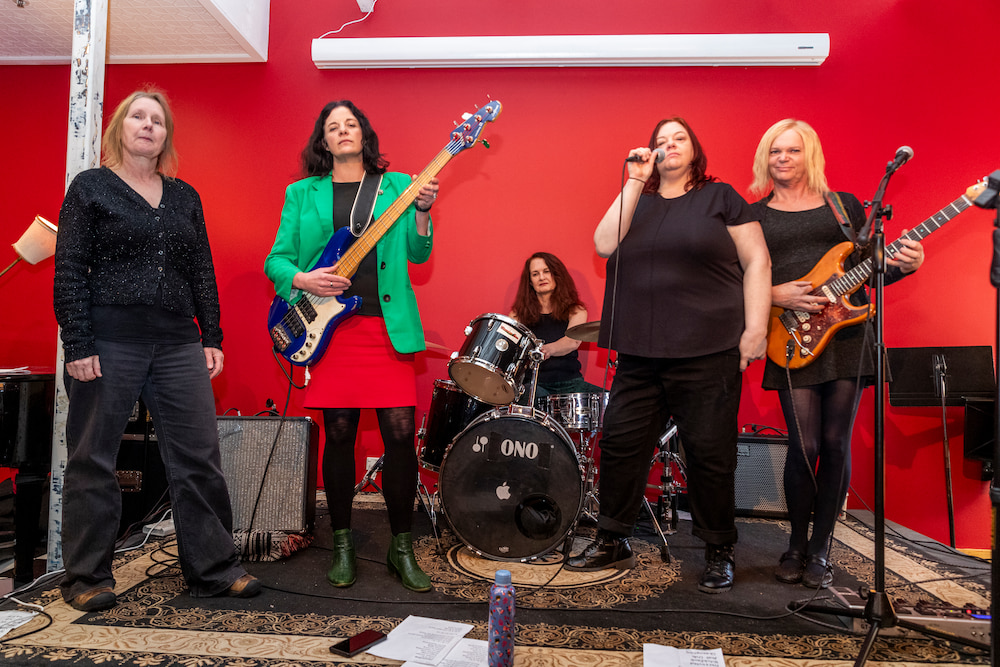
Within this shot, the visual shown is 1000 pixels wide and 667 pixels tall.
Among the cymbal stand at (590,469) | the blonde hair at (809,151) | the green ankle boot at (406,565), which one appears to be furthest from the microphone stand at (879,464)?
the green ankle boot at (406,565)

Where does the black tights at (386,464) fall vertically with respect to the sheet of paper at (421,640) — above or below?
above

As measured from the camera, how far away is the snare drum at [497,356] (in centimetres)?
254

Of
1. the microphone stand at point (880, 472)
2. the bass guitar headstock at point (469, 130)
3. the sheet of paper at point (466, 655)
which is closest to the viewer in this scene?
the microphone stand at point (880, 472)

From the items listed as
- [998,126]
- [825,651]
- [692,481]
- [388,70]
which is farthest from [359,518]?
[998,126]

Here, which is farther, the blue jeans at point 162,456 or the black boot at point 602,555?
the black boot at point 602,555

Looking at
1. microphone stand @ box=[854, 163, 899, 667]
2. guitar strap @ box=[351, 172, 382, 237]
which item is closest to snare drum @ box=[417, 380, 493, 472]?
guitar strap @ box=[351, 172, 382, 237]

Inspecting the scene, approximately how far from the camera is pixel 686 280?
2.29 metres

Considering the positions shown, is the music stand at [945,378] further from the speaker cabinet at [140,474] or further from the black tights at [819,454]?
the speaker cabinet at [140,474]

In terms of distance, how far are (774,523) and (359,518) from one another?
2.33 meters

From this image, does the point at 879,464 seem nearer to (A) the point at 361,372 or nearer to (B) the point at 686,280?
(B) the point at 686,280

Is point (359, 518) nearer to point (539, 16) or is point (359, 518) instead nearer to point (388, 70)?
point (388, 70)

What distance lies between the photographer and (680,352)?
7.43 feet

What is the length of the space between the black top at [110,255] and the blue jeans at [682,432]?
66.1 inches

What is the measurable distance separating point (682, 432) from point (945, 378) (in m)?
1.98
